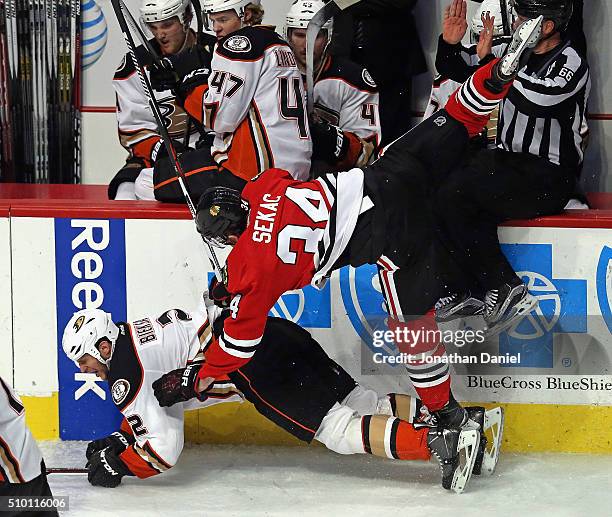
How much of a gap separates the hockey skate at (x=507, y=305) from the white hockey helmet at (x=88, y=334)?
1.19m

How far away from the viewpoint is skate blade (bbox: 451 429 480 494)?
3605 mm

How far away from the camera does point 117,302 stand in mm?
4016

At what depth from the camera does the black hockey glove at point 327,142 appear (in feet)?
13.8

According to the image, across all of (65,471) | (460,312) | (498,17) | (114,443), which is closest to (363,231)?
(460,312)

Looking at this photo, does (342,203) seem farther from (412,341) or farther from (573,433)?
(573,433)

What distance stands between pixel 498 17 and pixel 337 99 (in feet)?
2.28

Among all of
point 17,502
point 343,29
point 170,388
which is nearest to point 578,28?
point 343,29

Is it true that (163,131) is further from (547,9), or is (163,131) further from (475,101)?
(547,9)

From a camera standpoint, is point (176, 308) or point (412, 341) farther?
point (176, 308)

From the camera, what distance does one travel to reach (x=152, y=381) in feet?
12.1

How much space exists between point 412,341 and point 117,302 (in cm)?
102

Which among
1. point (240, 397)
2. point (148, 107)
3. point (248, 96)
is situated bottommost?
point (240, 397)

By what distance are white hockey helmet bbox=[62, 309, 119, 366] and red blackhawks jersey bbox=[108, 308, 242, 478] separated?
47 mm

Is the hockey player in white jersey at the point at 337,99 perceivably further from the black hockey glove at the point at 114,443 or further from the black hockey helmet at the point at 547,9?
the black hockey glove at the point at 114,443
